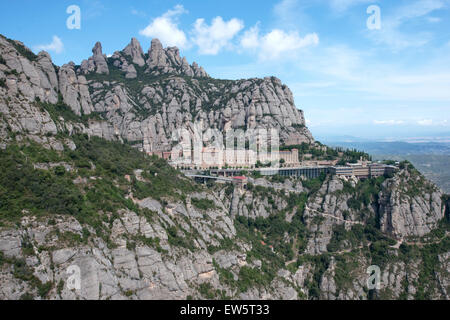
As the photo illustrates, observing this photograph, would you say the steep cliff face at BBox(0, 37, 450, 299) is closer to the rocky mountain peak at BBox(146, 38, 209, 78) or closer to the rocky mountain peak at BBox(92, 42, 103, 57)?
the rocky mountain peak at BBox(92, 42, 103, 57)

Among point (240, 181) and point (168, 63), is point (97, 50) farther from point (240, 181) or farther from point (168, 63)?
point (240, 181)

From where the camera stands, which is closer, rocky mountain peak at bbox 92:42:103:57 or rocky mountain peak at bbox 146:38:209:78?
rocky mountain peak at bbox 92:42:103:57

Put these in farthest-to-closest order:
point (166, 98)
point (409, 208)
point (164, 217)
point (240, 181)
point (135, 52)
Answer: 1. point (135, 52)
2. point (166, 98)
3. point (240, 181)
4. point (409, 208)
5. point (164, 217)

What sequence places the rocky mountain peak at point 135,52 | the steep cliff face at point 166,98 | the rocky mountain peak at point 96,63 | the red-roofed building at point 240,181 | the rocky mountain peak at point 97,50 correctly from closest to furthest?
the red-roofed building at point 240,181 → the steep cliff face at point 166,98 → the rocky mountain peak at point 96,63 → the rocky mountain peak at point 97,50 → the rocky mountain peak at point 135,52

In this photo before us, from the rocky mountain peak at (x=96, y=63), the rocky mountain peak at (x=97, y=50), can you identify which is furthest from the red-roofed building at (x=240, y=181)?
the rocky mountain peak at (x=97, y=50)

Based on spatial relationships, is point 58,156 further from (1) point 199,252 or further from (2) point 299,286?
(2) point 299,286

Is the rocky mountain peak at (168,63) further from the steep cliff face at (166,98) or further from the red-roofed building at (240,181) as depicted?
the red-roofed building at (240,181)

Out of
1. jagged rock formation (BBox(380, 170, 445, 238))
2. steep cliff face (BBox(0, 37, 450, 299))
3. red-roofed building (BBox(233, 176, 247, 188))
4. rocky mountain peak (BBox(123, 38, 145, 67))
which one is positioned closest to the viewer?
steep cliff face (BBox(0, 37, 450, 299))

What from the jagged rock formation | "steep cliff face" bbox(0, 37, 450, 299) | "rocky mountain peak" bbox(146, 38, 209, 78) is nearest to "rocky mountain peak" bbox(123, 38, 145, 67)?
"rocky mountain peak" bbox(146, 38, 209, 78)

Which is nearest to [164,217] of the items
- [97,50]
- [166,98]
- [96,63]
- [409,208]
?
[409,208]

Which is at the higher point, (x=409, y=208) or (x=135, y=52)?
(x=135, y=52)

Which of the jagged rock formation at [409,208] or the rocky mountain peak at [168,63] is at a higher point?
the rocky mountain peak at [168,63]
